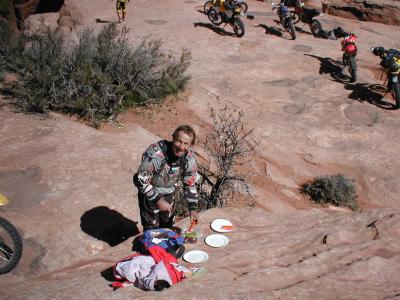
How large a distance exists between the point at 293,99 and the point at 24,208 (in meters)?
6.54

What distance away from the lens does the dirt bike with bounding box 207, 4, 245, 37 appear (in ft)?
44.0

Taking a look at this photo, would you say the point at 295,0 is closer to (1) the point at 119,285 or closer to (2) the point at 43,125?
(2) the point at 43,125

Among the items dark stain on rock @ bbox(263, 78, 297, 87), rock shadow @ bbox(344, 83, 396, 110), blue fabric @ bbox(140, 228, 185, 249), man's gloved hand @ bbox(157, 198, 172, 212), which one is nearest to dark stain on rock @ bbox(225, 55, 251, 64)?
dark stain on rock @ bbox(263, 78, 297, 87)

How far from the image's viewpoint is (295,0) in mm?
15305

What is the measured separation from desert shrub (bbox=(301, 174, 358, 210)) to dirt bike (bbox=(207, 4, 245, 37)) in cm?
756

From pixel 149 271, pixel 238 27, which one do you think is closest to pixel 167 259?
pixel 149 271

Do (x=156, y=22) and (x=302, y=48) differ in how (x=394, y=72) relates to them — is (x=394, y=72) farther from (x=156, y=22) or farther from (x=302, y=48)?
(x=156, y=22)

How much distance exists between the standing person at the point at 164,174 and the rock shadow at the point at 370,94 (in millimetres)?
7055

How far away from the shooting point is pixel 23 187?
19.7ft

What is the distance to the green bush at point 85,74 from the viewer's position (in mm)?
8414

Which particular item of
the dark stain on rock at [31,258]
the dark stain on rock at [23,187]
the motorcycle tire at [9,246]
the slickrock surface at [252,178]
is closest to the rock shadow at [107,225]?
the slickrock surface at [252,178]

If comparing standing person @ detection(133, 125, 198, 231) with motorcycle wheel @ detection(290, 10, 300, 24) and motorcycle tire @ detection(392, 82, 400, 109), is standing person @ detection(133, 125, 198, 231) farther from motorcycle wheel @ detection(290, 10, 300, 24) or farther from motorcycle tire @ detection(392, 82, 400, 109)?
motorcycle wheel @ detection(290, 10, 300, 24)

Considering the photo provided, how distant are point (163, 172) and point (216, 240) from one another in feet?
2.97

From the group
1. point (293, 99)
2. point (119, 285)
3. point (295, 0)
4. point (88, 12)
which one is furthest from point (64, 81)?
point (295, 0)
